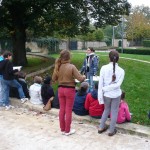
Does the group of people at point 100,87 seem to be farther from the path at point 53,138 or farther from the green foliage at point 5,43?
the green foliage at point 5,43

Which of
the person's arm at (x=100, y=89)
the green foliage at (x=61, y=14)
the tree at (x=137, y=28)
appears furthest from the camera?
the tree at (x=137, y=28)

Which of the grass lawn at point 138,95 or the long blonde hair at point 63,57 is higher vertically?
the long blonde hair at point 63,57

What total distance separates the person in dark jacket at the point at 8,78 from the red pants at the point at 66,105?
2582 mm

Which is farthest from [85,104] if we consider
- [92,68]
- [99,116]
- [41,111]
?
[92,68]

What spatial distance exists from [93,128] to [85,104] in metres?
0.62

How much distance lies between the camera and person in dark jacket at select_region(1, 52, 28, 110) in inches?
364

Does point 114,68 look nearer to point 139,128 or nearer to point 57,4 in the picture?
point 139,128

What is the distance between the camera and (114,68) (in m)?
6.94

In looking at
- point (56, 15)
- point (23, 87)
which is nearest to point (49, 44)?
point (56, 15)

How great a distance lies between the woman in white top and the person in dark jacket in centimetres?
314

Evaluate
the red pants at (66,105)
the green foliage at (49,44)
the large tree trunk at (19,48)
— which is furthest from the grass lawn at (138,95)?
the green foliage at (49,44)

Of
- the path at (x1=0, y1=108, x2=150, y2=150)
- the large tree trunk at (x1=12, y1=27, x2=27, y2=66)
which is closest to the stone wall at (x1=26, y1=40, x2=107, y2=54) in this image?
the large tree trunk at (x1=12, y1=27, x2=27, y2=66)

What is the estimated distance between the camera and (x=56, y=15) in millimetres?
17016

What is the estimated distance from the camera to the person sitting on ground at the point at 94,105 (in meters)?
7.78
